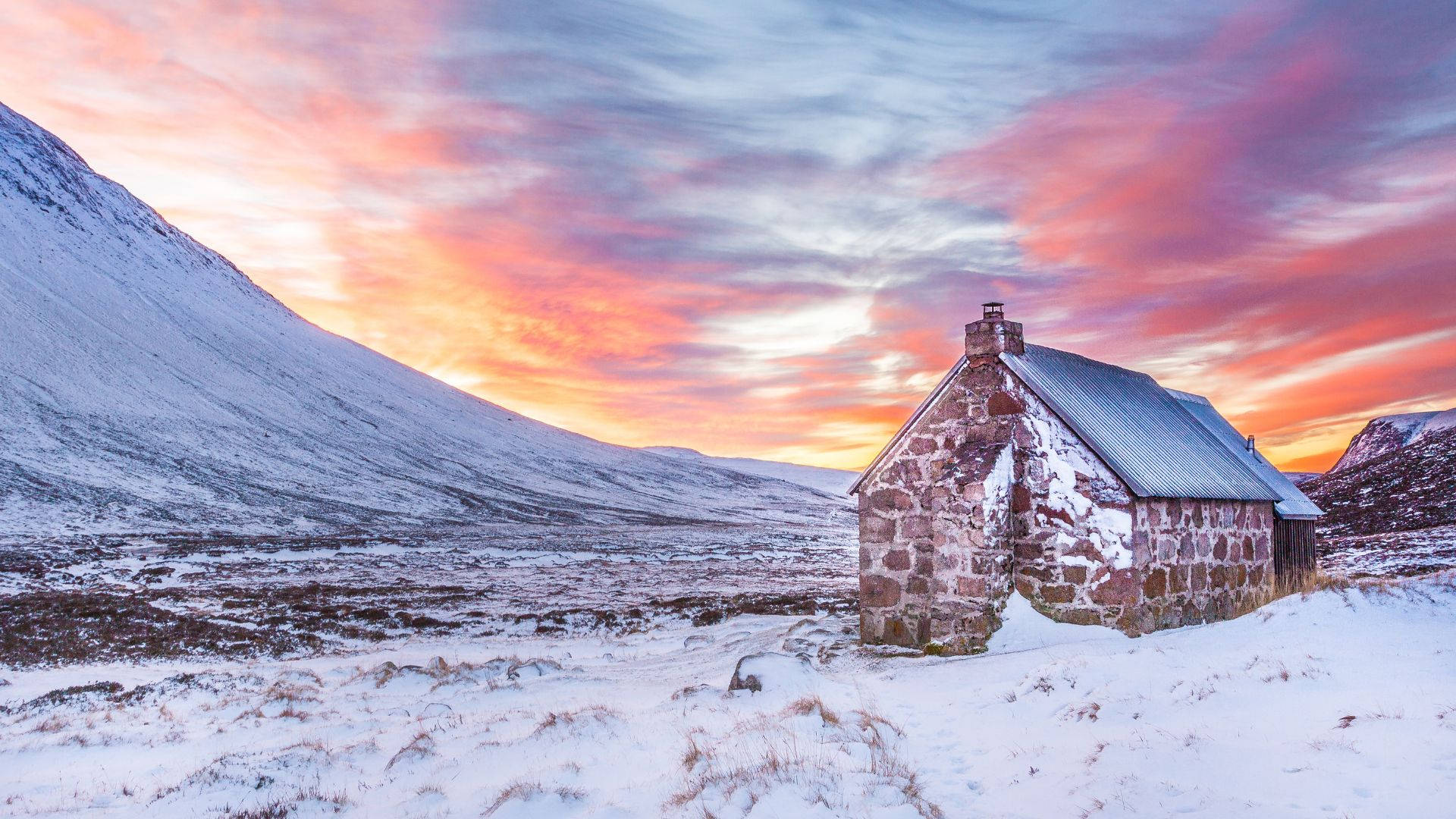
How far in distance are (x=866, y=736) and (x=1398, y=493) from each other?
39.7m

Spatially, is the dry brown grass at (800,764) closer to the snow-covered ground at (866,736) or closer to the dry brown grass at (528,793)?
the snow-covered ground at (866,736)

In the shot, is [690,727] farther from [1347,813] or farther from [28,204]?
[28,204]

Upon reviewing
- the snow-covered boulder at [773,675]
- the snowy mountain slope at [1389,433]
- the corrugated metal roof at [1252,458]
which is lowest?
the snow-covered boulder at [773,675]

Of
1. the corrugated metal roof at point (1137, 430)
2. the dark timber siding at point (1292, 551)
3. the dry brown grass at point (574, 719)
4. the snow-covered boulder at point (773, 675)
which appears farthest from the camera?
the dark timber siding at point (1292, 551)

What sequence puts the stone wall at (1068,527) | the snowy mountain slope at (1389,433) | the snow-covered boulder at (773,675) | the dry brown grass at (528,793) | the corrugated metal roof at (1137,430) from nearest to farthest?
the dry brown grass at (528,793) → the snow-covered boulder at (773,675) → the stone wall at (1068,527) → the corrugated metal roof at (1137,430) → the snowy mountain slope at (1389,433)

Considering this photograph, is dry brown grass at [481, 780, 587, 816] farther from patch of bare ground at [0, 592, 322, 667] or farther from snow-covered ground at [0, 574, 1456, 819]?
patch of bare ground at [0, 592, 322, 667]

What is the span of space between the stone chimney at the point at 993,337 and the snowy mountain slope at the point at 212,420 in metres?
59.0

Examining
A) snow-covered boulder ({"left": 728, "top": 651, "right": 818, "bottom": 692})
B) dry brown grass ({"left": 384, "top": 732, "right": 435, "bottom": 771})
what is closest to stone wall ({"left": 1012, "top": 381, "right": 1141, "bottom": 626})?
snow-covered boulder ({"left": 728, "top": 651, "right": 818, "bottom": 692})

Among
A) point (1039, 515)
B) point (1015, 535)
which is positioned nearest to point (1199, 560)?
point (1039, 515)

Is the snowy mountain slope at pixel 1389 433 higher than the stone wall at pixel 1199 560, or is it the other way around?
the snowy mountain slope at pixel 1389 433

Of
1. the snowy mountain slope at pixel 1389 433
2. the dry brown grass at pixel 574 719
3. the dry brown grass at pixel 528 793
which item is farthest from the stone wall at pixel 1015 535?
the snowy mountain slope at pixel 1389 433

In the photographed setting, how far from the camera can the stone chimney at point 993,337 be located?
1680 centimetres

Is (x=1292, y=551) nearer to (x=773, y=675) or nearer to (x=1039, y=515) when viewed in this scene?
(x=1039, y=515)

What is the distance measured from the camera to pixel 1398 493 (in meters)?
39.4
